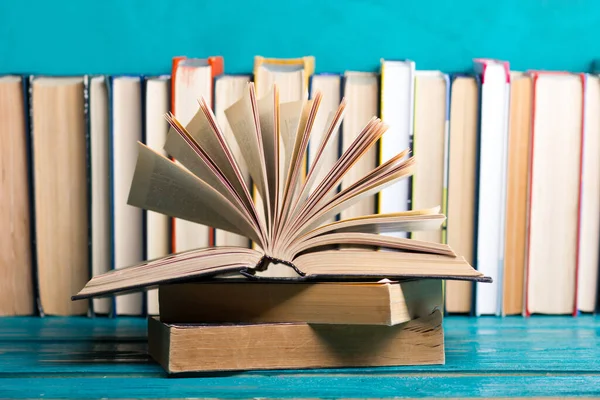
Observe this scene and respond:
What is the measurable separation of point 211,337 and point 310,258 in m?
0.13

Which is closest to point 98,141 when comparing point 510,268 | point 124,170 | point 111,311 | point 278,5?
point 124,170

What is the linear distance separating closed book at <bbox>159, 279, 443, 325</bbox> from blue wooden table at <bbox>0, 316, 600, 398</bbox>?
0.18ft

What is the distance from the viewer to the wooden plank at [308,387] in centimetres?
73

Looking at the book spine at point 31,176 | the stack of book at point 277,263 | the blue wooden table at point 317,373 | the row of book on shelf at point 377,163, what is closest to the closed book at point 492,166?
the row of book on shelf at point 377,163

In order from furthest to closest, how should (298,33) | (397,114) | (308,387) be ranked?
(298,33)
(397,114)
(308,387)

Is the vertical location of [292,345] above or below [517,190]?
below

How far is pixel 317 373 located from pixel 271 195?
0.63 feet

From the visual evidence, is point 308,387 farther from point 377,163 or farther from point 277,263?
point 377,163

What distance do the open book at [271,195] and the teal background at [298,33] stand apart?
1.43ft

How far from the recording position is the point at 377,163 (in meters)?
1.07

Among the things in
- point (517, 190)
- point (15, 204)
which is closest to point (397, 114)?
point (517, 190)

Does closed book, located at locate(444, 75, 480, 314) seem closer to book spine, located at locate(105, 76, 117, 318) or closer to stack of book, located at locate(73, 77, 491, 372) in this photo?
stack of book, located at locate(73, 77, 491, 372)

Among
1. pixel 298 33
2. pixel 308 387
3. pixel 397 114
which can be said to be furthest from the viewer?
pixel 298 33

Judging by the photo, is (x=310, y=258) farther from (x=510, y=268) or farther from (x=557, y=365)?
(x=510, y=268)
